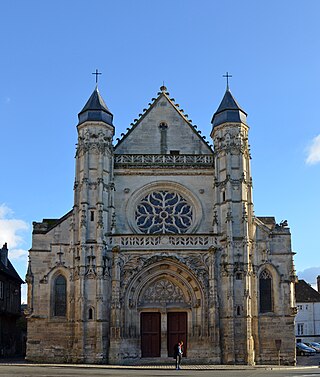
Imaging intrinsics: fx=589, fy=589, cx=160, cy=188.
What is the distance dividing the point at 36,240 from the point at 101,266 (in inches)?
161

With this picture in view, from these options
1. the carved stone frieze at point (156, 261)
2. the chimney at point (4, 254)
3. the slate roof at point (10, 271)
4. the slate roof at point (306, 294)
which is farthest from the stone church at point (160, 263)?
the slate roof at point (306, 294)

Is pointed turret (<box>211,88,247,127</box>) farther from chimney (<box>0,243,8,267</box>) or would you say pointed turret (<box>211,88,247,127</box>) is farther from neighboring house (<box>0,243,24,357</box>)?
chimney (<box>0,243,8,267</box>)

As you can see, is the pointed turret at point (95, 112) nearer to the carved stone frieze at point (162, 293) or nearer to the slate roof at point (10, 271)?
the carved stone frieze at point (162, 293)

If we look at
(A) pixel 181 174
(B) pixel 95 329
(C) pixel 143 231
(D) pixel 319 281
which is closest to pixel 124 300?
(B) pixel 95 329

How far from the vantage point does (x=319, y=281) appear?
60.4m

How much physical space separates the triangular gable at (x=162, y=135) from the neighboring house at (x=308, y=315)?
96.5 ft

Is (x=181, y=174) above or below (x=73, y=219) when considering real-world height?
above

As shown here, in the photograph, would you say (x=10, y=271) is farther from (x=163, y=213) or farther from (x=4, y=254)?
(x=163, y=213)

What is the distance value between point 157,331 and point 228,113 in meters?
12.6

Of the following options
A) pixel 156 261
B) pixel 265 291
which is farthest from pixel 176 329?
pixel 265 291

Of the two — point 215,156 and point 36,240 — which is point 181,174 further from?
point 36,240

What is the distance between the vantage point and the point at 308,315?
58406 mm

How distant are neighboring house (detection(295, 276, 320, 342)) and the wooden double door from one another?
2951cm

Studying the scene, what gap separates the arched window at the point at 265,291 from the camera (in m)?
31.2
